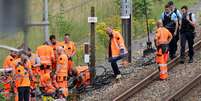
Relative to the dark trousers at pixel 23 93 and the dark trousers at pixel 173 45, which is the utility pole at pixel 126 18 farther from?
the dark trousers at pixel 23 93

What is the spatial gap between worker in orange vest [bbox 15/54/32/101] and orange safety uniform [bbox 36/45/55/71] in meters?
1.69

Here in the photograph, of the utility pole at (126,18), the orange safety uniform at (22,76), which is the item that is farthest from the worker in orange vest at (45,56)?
the utility pole at (126,18)

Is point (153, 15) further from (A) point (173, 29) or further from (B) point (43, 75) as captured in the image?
(B) point (43, 75)

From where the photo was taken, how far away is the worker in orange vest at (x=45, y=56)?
43.7ft

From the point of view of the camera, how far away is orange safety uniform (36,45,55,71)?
13.3 m

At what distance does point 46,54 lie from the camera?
13.4m

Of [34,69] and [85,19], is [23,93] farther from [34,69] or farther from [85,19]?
[85,19]

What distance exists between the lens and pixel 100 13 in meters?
26.2

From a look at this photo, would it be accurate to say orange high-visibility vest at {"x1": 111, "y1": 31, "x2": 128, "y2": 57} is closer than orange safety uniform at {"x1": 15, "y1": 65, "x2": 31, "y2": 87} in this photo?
No

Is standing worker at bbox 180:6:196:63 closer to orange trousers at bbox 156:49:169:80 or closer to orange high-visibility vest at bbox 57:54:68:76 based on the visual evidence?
orange trousers at bbox 156:49:169:80

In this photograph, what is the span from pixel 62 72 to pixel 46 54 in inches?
29.8

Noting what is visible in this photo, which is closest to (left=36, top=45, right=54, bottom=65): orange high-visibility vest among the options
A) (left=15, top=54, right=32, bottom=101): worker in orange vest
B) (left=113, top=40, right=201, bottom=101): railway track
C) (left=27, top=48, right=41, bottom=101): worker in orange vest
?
(left=27, top=48, right=41, bottom=101): worker in orange vest

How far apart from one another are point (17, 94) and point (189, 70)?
4451 millimetres

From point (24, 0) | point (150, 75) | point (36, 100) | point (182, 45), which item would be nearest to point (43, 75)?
point (36, 100)
